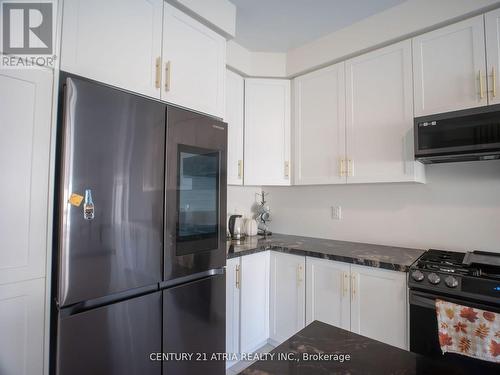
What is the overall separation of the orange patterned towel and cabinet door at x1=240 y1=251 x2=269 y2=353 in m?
1.15

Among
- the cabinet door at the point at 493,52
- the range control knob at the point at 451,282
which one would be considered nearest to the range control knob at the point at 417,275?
the range control knob at the point at 451,282

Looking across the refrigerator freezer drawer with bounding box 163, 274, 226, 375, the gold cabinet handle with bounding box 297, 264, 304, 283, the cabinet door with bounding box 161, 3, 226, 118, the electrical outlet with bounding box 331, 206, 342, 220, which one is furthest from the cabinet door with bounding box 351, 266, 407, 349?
the cabinet door with bounding box 161, 3, 226, 118

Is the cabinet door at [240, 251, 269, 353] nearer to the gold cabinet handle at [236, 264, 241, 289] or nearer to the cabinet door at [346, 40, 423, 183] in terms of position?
the gold cabinet handle at [236, 264, 241, 289]

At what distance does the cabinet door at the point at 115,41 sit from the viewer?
1130mm

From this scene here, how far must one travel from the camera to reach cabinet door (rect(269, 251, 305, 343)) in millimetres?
2010

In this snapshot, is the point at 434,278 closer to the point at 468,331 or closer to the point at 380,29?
the point at 468,331

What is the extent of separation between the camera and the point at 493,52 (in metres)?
1.55

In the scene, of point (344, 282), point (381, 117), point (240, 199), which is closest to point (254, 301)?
point (344, 282)

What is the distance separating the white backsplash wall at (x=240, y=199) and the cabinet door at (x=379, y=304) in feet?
4.14

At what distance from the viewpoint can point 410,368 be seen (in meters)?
0.61

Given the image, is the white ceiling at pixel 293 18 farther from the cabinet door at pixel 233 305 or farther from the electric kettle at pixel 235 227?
the cabinet door at pixel 233 305

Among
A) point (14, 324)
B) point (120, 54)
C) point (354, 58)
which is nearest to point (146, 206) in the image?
point (14, 324)

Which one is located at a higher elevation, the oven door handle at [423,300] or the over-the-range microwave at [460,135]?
the over-the-range microwave at [460,135]

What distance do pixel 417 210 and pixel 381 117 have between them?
759 mm
